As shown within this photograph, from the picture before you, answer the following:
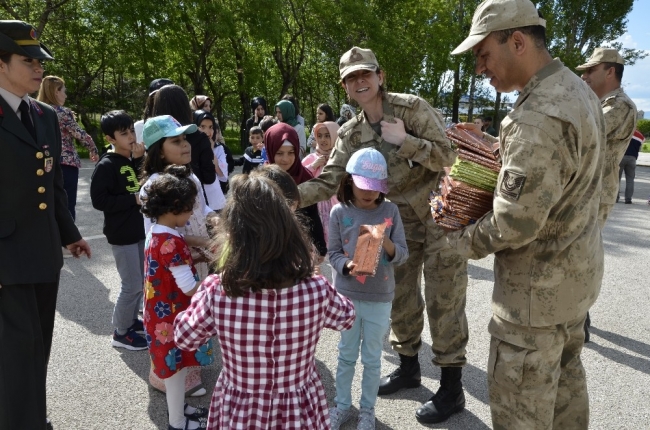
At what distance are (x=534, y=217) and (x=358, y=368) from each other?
219 centimetres

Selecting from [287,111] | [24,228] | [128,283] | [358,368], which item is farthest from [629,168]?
[24,228]

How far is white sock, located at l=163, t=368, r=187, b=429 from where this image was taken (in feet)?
9.22

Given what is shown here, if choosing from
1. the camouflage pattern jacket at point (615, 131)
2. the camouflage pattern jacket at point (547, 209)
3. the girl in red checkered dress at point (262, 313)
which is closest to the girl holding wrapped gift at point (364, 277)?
the camouflage pattern jacket at point (547, 209)

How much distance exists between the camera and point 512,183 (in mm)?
1902

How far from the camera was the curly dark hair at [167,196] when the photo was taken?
2667mm

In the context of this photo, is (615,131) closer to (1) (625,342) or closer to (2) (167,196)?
(1) (625,342)

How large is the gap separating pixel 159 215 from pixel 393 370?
2.01m

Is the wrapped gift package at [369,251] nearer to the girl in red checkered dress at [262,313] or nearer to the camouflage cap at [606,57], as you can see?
the girl in red checkered dress at [262,313]

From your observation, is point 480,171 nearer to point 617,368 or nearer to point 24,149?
point 24,149

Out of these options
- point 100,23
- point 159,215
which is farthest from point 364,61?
point 100,23

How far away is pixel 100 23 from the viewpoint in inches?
677

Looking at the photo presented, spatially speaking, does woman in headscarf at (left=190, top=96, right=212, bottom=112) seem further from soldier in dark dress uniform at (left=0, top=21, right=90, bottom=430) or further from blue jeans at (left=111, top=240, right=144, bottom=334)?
soldier in dark dress uniform at (left=0, top=21, right=90, bottom=430)

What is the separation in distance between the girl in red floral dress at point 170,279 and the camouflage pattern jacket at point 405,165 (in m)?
0.79

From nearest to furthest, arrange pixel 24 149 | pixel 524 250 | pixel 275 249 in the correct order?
pixel 275 249, pixel 524 250, pixel 24 149
